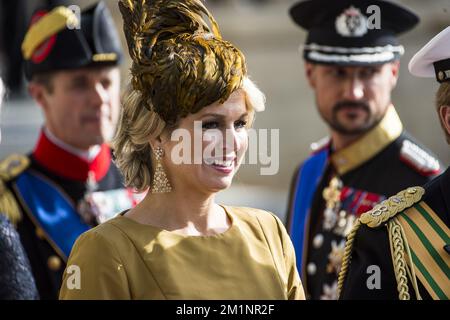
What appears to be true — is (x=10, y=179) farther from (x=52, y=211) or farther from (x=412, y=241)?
(x=412, y=241)

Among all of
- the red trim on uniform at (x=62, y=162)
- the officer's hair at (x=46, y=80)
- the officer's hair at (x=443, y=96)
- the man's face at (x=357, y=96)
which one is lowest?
the red trim on uniform at (x=62, y=162)

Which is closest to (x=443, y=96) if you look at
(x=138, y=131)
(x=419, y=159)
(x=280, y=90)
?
(x=138, y=131)

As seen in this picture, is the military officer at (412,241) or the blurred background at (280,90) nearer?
the military officer at (412,241)

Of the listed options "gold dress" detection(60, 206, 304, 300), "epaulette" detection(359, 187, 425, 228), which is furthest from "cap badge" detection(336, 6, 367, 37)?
"gold dress" detection(60, 206, 304, 300)

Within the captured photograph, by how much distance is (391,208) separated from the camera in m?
3.59

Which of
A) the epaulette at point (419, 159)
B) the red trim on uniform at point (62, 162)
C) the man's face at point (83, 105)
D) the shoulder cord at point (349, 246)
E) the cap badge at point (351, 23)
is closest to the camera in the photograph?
the shoulder cord at point (349, 246)

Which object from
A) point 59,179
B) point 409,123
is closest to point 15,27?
point 409,123

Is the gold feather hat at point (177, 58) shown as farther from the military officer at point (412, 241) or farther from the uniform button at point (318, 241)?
the uniform button at point (318, 241)

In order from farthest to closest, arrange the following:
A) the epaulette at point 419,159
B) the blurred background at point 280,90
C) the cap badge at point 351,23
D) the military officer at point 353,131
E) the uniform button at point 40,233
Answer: the blurred background at point 280,90 → the uniform button at point 40,233 → the cap badge at point 351,23 → the military officer at point 353,131 → the epaulette at point 419,159

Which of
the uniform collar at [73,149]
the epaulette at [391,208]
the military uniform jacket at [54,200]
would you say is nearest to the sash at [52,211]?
the military uniform jacket at [54,200]

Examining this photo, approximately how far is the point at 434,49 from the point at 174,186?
898 millimetres

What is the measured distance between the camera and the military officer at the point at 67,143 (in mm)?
5395

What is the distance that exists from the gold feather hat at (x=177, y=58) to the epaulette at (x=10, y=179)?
198 centimetres

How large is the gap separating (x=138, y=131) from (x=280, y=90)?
34.2 ft
